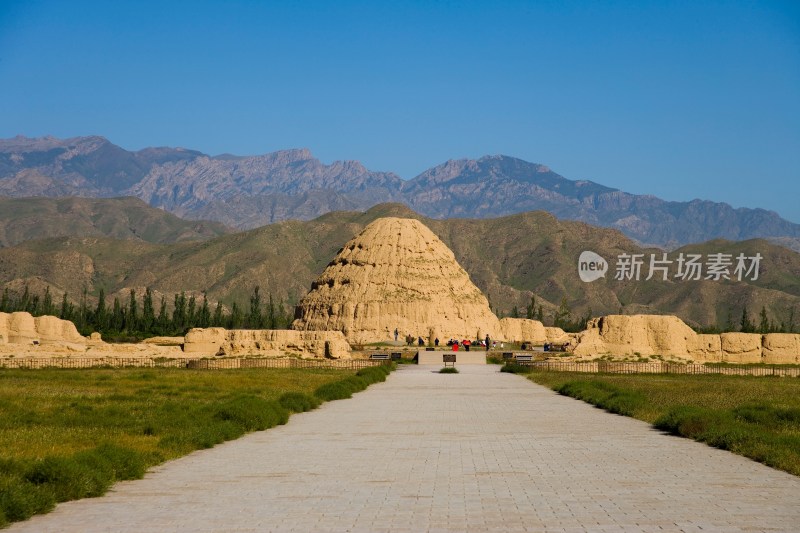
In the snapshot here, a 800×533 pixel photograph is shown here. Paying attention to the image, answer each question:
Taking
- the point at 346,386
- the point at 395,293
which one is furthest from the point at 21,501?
the point at 395,293

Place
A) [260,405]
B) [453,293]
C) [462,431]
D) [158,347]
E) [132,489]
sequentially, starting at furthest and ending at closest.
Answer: [453,293] → [158,347] → [260,405] → [462,431] → [132,489]

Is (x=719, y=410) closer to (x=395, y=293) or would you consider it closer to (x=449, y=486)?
(x=449, y=486)

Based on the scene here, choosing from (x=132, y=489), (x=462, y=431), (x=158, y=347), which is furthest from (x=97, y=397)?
(x=158, y=347)

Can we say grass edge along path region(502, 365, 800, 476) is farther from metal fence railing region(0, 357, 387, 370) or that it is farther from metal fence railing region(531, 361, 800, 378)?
metal fence railing region(0, 357, 387, 370)

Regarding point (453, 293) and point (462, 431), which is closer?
point (462, 431)

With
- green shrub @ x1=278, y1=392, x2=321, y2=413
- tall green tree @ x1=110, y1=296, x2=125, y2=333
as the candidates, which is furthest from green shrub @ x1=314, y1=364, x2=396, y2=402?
tall green tree @ x1=110, y1=296, x2=125, y2=333

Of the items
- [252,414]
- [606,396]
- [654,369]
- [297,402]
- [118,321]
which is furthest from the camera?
[118,321]

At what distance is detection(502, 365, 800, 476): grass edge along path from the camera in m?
16.1

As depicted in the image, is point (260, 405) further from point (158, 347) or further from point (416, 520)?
point (158, 347)

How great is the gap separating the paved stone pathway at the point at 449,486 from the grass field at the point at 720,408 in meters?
0.52

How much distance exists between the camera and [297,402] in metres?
24.6

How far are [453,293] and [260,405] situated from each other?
76.6 metres

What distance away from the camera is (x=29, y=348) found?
6047cm

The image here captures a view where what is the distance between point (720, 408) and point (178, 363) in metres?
35.9
